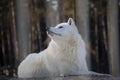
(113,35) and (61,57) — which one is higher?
(113,35)

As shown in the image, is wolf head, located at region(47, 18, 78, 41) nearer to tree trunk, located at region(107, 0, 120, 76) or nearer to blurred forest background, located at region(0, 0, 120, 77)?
blurred forest background, located at region(0, 0, 120, 77)

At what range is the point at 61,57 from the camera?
12.8ft

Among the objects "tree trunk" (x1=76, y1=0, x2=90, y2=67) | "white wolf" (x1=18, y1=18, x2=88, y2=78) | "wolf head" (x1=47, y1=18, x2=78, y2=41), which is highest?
"tree trunk" (x1=76, y1=0, x2=90, y2=67)

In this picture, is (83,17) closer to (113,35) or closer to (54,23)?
(54,23)

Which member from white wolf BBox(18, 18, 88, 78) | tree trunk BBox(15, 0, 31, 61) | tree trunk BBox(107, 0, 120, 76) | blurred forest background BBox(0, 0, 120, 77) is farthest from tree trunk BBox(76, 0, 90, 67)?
white wolf BBox(18, 18, 88, 78)

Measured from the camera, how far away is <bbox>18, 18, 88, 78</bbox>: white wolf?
152 inches

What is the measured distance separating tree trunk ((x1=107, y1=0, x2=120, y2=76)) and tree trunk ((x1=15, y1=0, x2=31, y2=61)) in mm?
912

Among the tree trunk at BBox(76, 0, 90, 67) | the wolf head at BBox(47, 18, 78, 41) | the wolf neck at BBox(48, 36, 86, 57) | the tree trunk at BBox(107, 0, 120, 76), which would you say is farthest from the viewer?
the tree trunk at BBox(107, 0, 120, 76)

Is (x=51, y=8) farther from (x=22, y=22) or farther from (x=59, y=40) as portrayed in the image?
(x=59, y=40)

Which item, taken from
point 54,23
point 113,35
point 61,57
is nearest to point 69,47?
point 61,57

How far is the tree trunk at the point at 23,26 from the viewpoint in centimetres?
575

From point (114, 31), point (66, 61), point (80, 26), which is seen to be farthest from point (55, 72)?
point (114, 31)

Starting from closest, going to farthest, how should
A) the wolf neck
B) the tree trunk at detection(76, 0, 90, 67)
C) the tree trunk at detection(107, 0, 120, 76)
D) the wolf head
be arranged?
1. the wolf head
2. the wolf neck
3. the tree trunk at detection(76, 0, 90, 67)
4. the tree trunk at detection(107, 0, 120, 76)

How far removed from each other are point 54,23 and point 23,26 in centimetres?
40
